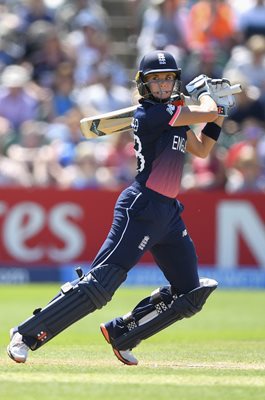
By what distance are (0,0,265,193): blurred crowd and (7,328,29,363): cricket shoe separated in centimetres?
767

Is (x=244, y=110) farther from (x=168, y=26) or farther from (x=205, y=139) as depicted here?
(x=205, y=139)

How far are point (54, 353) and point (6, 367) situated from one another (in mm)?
1075

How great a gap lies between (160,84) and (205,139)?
511 mm

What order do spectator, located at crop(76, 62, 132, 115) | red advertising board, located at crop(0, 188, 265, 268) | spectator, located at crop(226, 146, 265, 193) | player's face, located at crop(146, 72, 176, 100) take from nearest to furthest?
player's face, located at crop(146, 72, 176, 100), red advertising board, located at crop(0, 188, 265, 268), spectator, located at crop(226, 146, 265, 193), spectator, located at crop(76, 62, 132, 115)

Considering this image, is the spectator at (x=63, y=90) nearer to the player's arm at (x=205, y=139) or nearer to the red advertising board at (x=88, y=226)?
the red advertising board at (x=88, y=226)

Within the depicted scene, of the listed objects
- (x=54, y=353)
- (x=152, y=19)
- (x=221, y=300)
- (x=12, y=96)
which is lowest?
(x=221, y=300)

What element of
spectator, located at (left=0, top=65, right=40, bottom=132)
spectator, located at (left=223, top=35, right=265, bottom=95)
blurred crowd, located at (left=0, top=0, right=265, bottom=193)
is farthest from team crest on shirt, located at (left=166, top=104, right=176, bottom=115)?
spectator, located at (left=223, top=35, right=265, bottom=95)

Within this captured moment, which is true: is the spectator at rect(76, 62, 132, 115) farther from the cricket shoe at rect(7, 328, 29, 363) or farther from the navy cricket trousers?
the cricket shoe at rect(7, 328, 29, 363)

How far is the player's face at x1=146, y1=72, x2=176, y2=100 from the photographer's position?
698 cm

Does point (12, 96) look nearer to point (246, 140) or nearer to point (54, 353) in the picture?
point (246, 140)

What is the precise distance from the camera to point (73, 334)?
32.3ft

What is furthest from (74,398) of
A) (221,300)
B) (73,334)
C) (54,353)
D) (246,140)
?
(246,140)

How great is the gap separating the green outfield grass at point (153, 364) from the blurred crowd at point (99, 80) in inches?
125

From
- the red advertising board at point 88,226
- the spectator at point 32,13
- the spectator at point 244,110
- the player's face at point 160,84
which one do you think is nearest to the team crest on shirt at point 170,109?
the player's face at point 160,84
